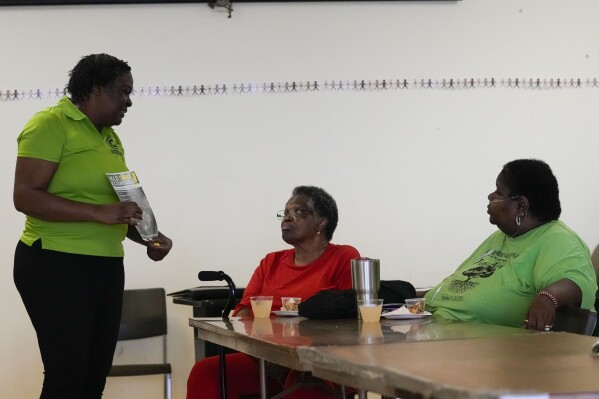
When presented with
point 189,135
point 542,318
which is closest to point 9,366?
point 189,135

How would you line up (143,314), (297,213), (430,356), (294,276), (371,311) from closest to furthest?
(430,356), (371,311), (294,276), (297,213), (143,314)

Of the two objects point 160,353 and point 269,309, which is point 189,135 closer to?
point 160,353

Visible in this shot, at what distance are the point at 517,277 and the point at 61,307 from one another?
52.8 inches

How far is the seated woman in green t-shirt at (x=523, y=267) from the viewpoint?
8.05 ft

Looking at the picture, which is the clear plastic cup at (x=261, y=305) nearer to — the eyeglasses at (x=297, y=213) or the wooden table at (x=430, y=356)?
the wooden table at (x=430, y=356)

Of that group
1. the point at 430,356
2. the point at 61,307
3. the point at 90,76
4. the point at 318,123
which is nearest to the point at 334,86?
the point at 318,123

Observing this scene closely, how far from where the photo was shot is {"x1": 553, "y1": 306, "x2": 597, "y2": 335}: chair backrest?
2.19 metres

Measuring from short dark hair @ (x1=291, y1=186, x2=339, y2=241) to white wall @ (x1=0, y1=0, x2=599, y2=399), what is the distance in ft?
3.61

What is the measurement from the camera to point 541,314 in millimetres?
2340

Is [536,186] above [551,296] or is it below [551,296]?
above

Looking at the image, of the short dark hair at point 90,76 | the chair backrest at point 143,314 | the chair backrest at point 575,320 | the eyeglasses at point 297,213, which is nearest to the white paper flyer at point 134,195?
the short dark hair at point 90,76

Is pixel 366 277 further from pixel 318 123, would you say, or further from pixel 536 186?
pixel 318 123

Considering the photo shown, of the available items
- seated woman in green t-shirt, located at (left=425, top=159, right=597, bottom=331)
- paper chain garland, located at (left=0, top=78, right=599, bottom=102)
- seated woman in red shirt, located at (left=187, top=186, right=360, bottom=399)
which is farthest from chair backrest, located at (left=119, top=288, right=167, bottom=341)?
seated woman in green t-shirt, located at (left=425, top=159, right=597, bottom=331)

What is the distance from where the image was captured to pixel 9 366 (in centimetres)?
431
